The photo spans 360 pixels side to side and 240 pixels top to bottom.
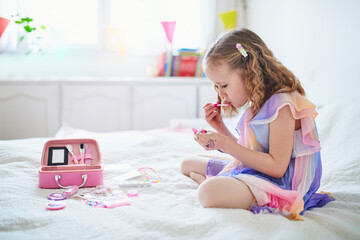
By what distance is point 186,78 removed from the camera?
3.12 meters

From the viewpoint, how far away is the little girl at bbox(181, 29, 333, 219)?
3.62ft

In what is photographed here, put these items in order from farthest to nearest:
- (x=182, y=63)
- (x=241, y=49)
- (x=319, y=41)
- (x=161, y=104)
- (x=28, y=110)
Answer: (x=182, y=63) → (x=161, y=104) → (x=28, y=110) → (x=319, y=41) → (x=241, y=49)

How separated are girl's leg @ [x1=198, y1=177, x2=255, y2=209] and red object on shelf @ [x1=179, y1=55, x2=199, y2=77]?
2.20 m

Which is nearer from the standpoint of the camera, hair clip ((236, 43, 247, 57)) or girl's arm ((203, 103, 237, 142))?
hair clip ((236, 43, 247, 57))

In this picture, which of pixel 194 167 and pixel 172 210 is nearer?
pixel 172 210

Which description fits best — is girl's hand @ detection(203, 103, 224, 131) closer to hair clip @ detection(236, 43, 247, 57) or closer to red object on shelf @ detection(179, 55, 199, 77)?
hair clip @ detection(236, 43, 247, 57)

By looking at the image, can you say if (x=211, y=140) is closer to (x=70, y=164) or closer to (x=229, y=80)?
(x=229, y=80)

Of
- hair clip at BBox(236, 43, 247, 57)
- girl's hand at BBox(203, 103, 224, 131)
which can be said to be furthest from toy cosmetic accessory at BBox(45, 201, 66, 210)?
hair clip at BBox(236, 43, 247, 57)

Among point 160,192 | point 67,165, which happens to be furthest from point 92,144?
point 160,192

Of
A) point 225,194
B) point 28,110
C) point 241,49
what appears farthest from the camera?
point 28,110

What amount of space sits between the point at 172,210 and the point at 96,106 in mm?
1986

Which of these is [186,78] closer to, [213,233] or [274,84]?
[274,84]

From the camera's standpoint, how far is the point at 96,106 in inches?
115

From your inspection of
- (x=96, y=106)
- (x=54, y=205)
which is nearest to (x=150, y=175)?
(x=54, y=205)
